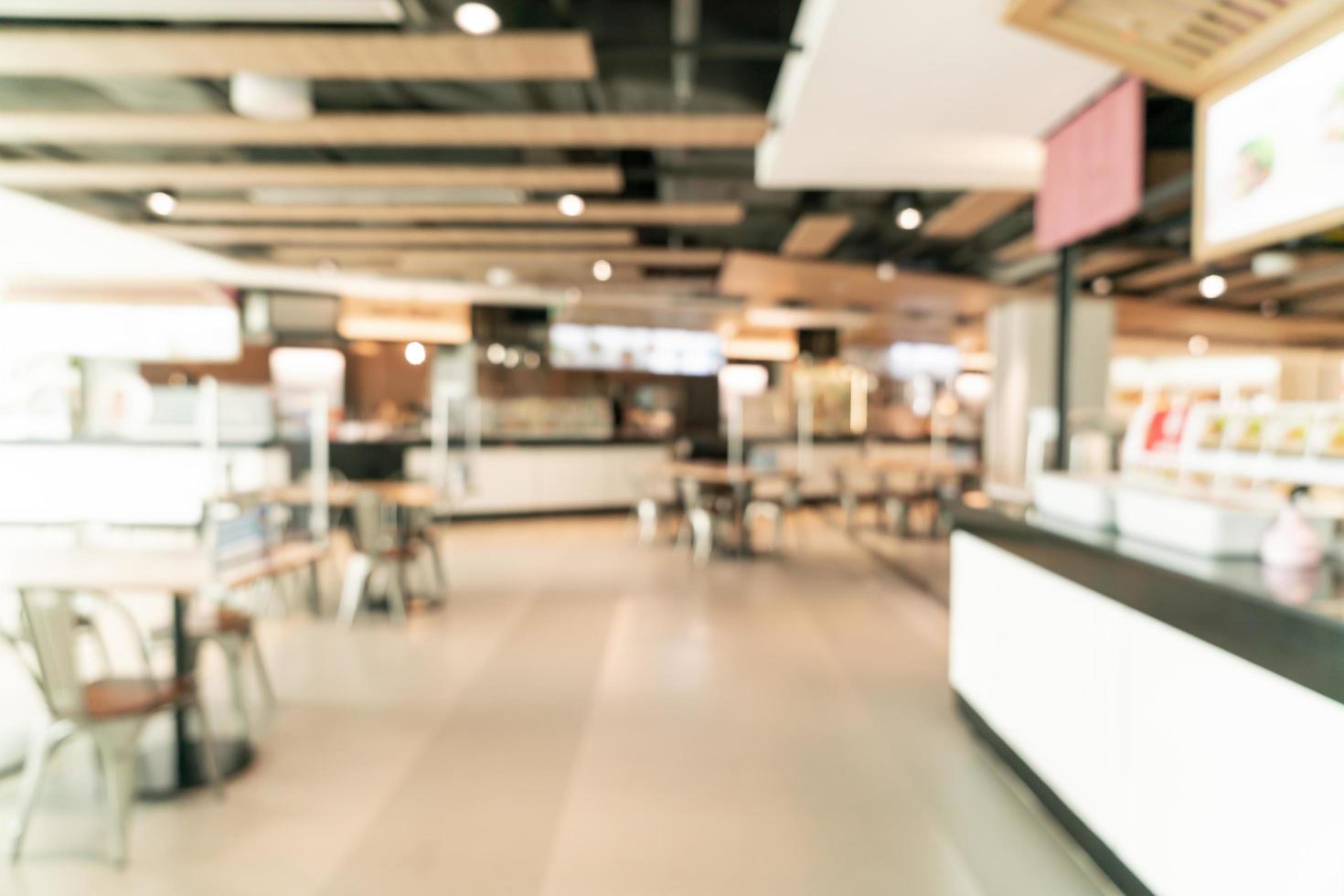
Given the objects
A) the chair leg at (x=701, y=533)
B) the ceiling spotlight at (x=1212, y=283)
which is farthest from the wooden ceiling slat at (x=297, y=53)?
the ceiling spotlight at (x=1212, y=283)

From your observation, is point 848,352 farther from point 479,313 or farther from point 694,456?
point 479,313

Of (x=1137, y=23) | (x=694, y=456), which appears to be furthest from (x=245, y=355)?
(x=1137, y=23)

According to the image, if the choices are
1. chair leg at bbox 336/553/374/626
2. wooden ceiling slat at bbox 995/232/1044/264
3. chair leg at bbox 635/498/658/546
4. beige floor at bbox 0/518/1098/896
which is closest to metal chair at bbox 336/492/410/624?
chair leg at bbox 336/553/374/626

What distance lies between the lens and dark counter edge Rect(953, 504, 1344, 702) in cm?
184

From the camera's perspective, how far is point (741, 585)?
7617mm

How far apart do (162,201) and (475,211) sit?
8.69ft

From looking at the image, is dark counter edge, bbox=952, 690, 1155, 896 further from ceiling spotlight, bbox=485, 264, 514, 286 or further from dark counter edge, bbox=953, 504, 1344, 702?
ceiling spotlight, bbox=485, 264, 514, 286

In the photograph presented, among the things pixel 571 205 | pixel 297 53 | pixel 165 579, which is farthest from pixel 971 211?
pixel 165 579

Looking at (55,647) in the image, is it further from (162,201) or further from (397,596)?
(162,201)

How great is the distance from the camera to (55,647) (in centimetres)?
293

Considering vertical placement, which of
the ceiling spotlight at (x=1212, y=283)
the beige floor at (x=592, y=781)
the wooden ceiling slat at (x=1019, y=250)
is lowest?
the beige floor at (x=592, y=781)

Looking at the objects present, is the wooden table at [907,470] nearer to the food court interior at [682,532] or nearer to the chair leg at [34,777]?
the food court interior at [682,532]

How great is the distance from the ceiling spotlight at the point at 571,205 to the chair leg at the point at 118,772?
193 inches

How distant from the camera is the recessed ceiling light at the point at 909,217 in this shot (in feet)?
23.0
